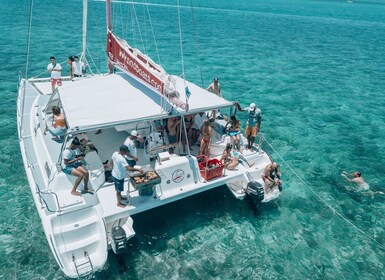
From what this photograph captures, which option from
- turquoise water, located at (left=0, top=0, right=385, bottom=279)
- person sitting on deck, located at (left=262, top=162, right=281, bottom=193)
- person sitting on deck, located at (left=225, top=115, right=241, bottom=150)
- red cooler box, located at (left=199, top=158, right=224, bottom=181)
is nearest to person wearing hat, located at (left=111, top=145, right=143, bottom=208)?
turquoise water, located at (left=0, top=0, right=385, bottom=279)

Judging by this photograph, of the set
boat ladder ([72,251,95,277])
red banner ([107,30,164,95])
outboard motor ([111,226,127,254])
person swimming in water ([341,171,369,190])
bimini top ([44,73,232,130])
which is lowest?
person swimming in water ([341,171,369,190])

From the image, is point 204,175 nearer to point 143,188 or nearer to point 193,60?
point 143,188

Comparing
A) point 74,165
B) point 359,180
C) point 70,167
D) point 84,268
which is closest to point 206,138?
point 74,165

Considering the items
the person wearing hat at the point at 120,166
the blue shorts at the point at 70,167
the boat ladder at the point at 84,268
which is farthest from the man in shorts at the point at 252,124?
the boat ladder at the point at 84,268

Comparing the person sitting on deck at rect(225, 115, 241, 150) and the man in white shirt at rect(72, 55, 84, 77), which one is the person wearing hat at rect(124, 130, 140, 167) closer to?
the person sitting on deck at rect(225, 115, 241, 150)

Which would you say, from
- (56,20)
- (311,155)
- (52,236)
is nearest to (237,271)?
(52,236)

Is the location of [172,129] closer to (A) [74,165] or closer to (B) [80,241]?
(A) [74,165]

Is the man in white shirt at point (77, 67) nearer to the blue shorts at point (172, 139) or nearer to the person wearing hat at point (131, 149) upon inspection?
the blue shorts at point (172, 139)
